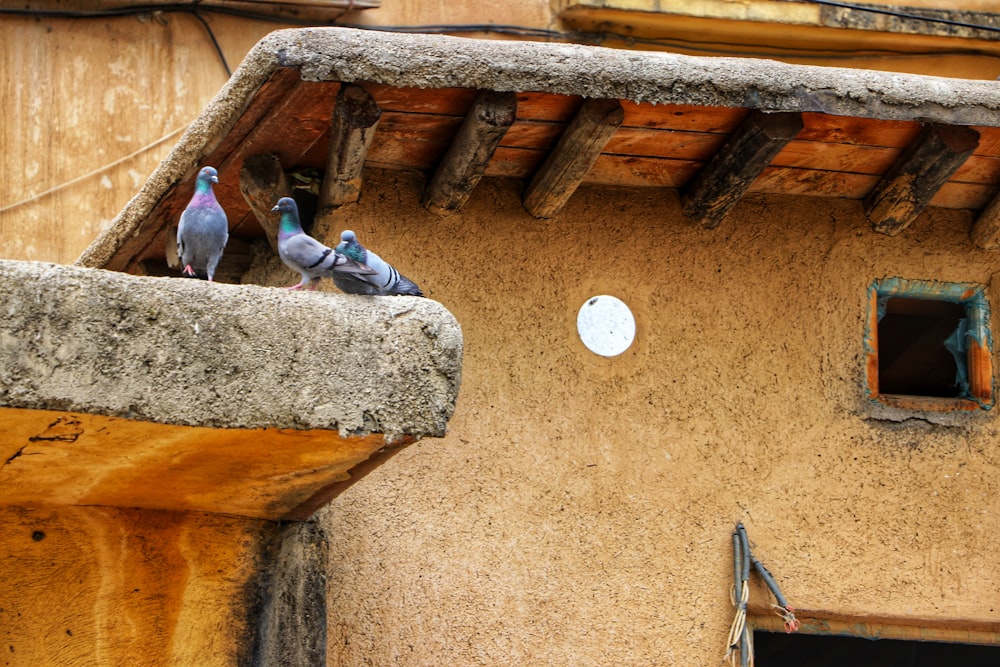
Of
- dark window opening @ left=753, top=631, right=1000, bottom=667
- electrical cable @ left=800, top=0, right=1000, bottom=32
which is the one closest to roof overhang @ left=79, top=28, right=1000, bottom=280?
electrical cable @ left=800, top=0, right=1000, bottom=32

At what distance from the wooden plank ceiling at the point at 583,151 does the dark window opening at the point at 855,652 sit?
177 centimetres

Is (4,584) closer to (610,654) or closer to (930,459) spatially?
(610,654)

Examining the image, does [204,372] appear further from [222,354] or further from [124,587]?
[124,587]

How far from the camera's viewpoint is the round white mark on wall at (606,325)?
4848 millimetres

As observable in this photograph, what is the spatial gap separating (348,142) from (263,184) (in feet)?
1.29

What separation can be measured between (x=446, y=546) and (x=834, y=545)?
141 centimetres

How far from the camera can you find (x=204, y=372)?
9.88ft

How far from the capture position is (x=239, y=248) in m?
5.20

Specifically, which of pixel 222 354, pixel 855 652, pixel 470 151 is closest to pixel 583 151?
pixel 470 151

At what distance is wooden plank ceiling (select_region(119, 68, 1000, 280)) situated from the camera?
14.0 feet

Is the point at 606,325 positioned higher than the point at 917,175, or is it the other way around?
the point at 917,175

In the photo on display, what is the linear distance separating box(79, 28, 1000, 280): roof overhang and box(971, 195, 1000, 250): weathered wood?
146mm

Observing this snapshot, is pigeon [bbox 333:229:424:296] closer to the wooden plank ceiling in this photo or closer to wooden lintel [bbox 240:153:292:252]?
the wooden plank ceiling

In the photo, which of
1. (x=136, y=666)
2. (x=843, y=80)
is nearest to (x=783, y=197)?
(x=843, y=80)
